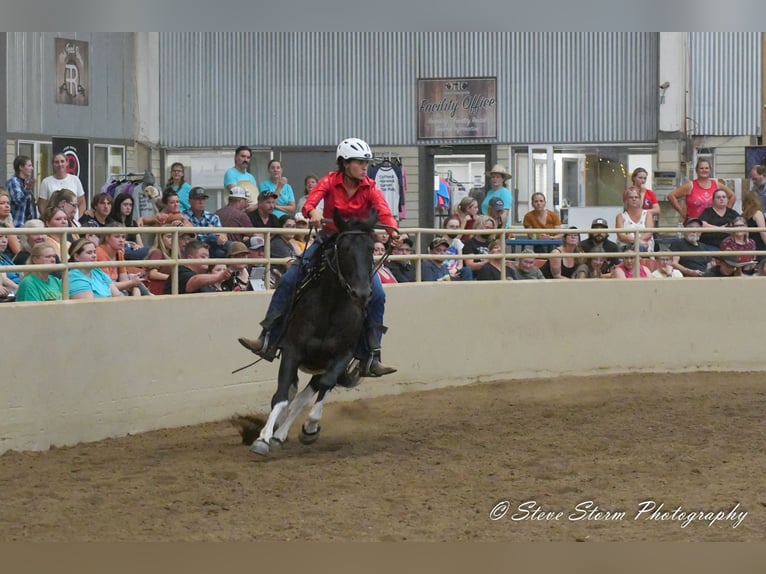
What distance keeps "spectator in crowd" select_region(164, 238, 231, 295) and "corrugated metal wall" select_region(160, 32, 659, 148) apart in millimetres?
14327

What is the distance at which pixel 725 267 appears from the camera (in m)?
15.8

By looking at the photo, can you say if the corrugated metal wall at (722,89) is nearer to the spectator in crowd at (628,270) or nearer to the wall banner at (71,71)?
the spectator in crowd at (628,270)

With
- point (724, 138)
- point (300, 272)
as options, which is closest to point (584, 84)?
point (724, 138)

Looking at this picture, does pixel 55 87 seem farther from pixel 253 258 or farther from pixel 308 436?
pixel 308 436

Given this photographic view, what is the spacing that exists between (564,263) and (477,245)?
1.05 meters

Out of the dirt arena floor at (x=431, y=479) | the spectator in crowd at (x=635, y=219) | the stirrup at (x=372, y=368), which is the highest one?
the spectator in crowd at (x=635, y=219)

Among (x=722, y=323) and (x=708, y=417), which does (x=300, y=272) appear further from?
(x=722, y=323)

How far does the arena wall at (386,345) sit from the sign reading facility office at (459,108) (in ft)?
36.8

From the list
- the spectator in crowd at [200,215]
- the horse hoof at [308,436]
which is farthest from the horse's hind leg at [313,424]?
the spectator in crowd at [200,215]

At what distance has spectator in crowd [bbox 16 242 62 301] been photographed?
10.2m

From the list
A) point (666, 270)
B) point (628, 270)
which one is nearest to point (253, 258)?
point (628, 270)

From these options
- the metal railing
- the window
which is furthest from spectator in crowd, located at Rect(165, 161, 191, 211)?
the window

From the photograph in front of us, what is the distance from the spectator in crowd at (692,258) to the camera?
52.1 feet

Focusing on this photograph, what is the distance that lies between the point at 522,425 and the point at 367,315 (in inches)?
90.0
